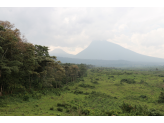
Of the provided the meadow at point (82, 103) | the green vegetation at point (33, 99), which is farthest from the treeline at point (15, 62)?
the meadow at point (82, 103)

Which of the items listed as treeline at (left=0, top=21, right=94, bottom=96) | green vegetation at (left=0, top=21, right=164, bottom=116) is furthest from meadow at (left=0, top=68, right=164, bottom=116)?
treeline at (left=0, top=21, right=94, bottom=96)

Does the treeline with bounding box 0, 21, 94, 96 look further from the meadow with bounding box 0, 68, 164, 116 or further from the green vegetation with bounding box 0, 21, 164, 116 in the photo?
the meadow with bounding box 0, 68, 164, 116

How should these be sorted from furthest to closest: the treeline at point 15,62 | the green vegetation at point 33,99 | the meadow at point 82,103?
1. the treeline at point 15,62
2. the green vegetation at point 33,99
3. the meadow at point 82,103

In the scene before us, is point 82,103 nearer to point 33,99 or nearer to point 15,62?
point 33,99

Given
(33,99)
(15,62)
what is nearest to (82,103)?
(33,99)

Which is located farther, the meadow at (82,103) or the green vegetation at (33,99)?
the green vegetation at (33,99)

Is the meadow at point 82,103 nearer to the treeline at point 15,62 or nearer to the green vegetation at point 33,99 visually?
the green vegetation at point 33,99

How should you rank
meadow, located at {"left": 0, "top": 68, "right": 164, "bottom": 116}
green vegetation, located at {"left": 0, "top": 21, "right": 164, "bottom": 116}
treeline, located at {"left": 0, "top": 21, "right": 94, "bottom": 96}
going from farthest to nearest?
treeline, located at {"left": 0, "top": 21, "right": 94, "bottom": 96} → green vegetation, located at {"left": 0, "top": 21, "right": 164, "bottom": 116} → meadow, located at {"left": 0, "top": 68, "right": 164, "bottom": 116}

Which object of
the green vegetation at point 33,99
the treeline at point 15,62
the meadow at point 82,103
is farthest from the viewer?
the treeline at point 15,62
